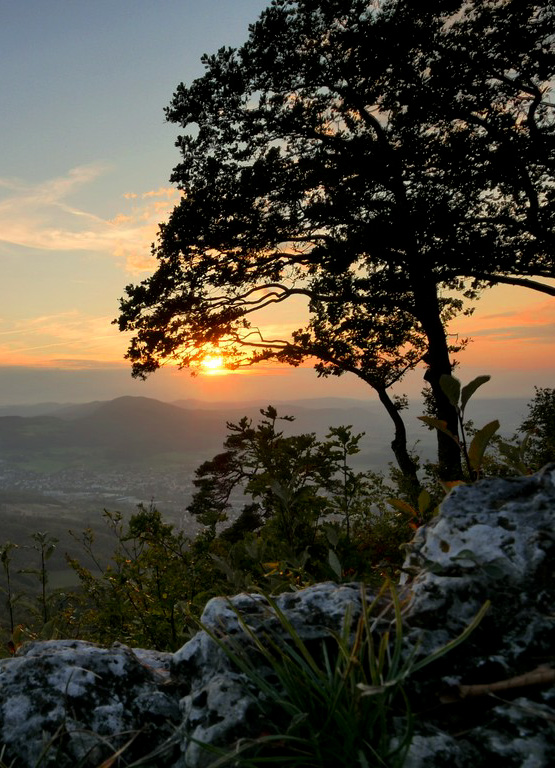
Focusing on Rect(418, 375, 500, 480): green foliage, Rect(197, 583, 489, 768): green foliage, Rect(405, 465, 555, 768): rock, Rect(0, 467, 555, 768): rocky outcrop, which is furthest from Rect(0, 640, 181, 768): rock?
Rect(418, 375, 500, 480): green foliage

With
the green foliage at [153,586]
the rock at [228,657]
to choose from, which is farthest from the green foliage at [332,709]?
the green foliage at [153,586]

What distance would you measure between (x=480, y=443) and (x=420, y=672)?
0.85m

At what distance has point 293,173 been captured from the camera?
13609 millimetres

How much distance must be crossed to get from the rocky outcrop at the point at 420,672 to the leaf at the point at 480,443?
171 mm

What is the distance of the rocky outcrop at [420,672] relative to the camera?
1.27 m

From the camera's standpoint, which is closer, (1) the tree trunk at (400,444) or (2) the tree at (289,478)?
→ (2) the tree at (289,478)

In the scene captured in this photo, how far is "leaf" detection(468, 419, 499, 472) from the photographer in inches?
74.9

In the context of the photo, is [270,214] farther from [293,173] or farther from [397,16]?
[397,16]

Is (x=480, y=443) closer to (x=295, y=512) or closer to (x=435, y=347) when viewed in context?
(x=295, y=512)

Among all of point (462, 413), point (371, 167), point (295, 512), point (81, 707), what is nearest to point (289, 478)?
point (295, 512)

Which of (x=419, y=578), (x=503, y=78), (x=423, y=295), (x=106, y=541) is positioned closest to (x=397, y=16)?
(x=503, y=78)

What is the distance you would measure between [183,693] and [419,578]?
82 cm

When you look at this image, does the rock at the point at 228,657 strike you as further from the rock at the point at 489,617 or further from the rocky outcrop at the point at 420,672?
the rock at the point at 489,617

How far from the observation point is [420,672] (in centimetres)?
143
